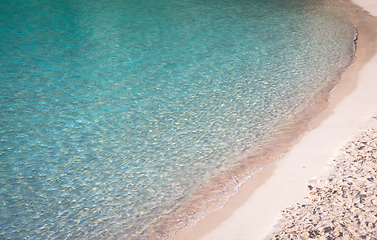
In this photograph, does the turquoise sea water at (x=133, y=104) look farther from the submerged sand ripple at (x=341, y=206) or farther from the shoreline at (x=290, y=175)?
the submerged sand ripple at (x=341, y=206)

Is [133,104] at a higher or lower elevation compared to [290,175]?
lower

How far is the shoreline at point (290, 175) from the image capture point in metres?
3.72

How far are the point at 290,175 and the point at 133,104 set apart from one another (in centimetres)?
364

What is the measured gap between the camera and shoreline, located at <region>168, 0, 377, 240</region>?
12.2 feet

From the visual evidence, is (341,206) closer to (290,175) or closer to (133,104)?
(290,175)

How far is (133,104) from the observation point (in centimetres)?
684

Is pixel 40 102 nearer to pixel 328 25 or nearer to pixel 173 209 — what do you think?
pixel 173 209

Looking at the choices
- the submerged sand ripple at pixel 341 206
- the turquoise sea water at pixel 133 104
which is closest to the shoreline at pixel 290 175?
the submerged sand ripple at pixel 341 206

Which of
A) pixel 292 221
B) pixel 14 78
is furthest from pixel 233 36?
pixel 292 221

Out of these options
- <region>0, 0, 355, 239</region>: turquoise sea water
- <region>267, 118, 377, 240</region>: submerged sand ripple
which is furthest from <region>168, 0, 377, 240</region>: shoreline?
<region>0, 0, 355, 239</region>: turquoise sea water

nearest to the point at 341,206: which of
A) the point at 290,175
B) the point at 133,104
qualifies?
the point at 290,175

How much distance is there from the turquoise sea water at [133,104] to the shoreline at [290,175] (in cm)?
56

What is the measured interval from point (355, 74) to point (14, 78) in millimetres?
8544

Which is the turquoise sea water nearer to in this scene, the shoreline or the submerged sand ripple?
the shoreline
